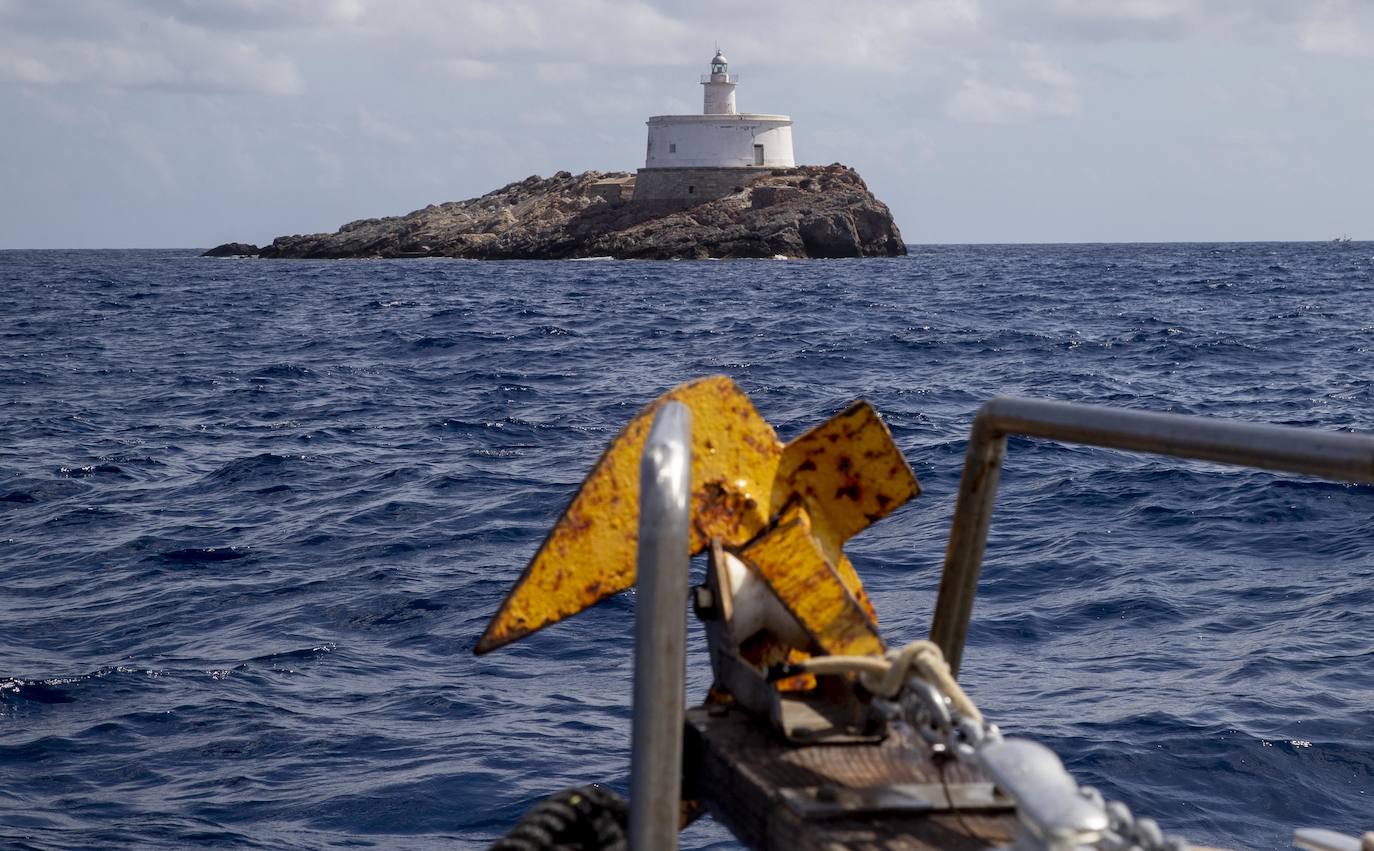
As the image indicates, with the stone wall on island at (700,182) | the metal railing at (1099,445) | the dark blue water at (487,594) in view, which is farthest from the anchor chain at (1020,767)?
the stone wall on island at (700,182)

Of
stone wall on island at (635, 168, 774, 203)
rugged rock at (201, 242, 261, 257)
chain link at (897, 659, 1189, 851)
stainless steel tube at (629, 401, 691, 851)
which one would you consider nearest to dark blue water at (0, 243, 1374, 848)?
chain link at (897, 659, 1189, 851)

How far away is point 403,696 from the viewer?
7.11 m

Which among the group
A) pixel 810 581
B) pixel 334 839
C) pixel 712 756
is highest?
pixel 810 581

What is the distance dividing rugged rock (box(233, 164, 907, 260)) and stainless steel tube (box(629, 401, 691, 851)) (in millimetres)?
70380

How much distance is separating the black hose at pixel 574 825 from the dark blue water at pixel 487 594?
3.43 metres

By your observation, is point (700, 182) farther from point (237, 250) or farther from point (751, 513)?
point (751, 513)

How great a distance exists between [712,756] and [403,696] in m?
5.28

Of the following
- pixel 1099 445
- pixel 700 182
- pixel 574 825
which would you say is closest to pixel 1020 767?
pixel 1099 445

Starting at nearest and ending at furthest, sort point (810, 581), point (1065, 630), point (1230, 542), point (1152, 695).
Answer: point (810, 581) → point (1152, 695) → point (1065, 630) → point (1230, 542)

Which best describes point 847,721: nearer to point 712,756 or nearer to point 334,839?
point 712,756

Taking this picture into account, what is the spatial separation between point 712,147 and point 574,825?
72.9 m

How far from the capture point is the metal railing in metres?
1.52

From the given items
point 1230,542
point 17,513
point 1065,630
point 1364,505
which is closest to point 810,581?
point 1065,630

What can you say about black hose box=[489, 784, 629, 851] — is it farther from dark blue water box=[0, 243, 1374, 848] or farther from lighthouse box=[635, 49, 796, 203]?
lighthouse box=[635, 49, 796, 203]
